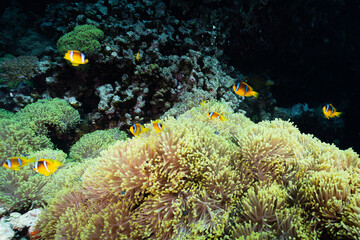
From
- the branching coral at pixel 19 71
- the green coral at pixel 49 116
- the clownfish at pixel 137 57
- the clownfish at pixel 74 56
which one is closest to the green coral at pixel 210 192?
the clownfish at pixel 74 56

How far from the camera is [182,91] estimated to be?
437cm

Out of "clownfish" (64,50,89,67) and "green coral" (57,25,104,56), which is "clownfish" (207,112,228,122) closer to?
"clownfish" (64,50,89,67)

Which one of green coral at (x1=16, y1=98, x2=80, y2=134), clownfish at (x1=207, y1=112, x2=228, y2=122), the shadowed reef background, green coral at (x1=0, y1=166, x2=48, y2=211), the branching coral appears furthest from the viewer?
the branching coral

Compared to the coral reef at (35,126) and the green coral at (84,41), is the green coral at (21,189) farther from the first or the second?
the green coral at (84,41)

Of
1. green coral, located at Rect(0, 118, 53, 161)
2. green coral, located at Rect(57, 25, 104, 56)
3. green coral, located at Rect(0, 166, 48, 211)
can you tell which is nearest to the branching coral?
green coral, located at Rect(57, 25, 104, 56)

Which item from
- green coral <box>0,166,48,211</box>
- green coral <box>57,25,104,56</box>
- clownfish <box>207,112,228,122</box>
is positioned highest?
green coral <box>57,25,104,56</box>

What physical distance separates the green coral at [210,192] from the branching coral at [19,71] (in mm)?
3998

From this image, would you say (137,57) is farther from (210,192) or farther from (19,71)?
(210,192)

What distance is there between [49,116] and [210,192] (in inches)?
143

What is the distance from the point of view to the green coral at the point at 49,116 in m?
3.62

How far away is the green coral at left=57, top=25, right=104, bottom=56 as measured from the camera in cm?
399

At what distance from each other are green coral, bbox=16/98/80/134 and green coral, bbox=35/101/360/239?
2324 millimetres

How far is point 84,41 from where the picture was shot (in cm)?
400

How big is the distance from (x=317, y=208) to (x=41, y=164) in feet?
9.48
